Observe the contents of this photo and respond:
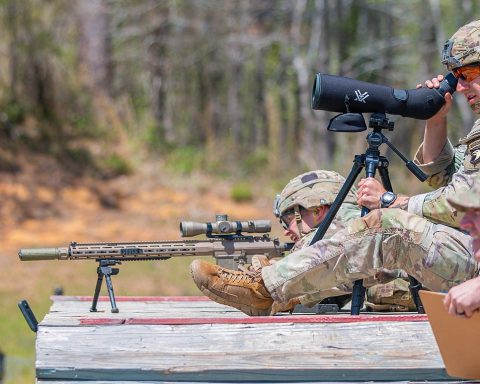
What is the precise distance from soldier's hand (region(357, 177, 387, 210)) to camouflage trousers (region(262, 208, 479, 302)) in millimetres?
223

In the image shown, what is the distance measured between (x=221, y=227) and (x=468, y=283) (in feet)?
7.14

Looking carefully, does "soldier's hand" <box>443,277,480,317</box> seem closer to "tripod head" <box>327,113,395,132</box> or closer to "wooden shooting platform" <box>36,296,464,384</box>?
"wooden shooting platform" <box>36,296,464,384</box>

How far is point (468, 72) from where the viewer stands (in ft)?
16.6

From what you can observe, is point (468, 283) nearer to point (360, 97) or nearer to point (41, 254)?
point (360, 97)

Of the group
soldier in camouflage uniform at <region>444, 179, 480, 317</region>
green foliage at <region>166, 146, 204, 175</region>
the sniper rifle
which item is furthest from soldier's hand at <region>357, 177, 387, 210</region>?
green foliage at <region>166, 146, 204, 175</region>

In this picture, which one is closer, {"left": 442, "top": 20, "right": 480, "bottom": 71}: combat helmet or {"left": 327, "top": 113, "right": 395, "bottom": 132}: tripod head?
{"left": 442, "top": 20, "right": 480, "bottom": 71}: combat helmet

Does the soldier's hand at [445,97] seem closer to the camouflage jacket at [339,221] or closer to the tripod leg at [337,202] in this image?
the tripod leg at [337,202]

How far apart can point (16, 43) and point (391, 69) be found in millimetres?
6108

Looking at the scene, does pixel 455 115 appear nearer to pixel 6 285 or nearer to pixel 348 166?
pixel 348 166

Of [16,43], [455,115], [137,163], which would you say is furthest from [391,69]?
[16,43]

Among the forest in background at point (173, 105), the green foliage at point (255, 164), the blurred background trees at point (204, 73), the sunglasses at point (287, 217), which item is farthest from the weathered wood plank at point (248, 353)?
the green foliage at point (255, 164)

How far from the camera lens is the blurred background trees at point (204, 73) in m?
15.4

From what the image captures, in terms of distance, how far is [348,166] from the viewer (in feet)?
48.4

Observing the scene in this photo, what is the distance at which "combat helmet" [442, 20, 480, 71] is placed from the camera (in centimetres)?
500
